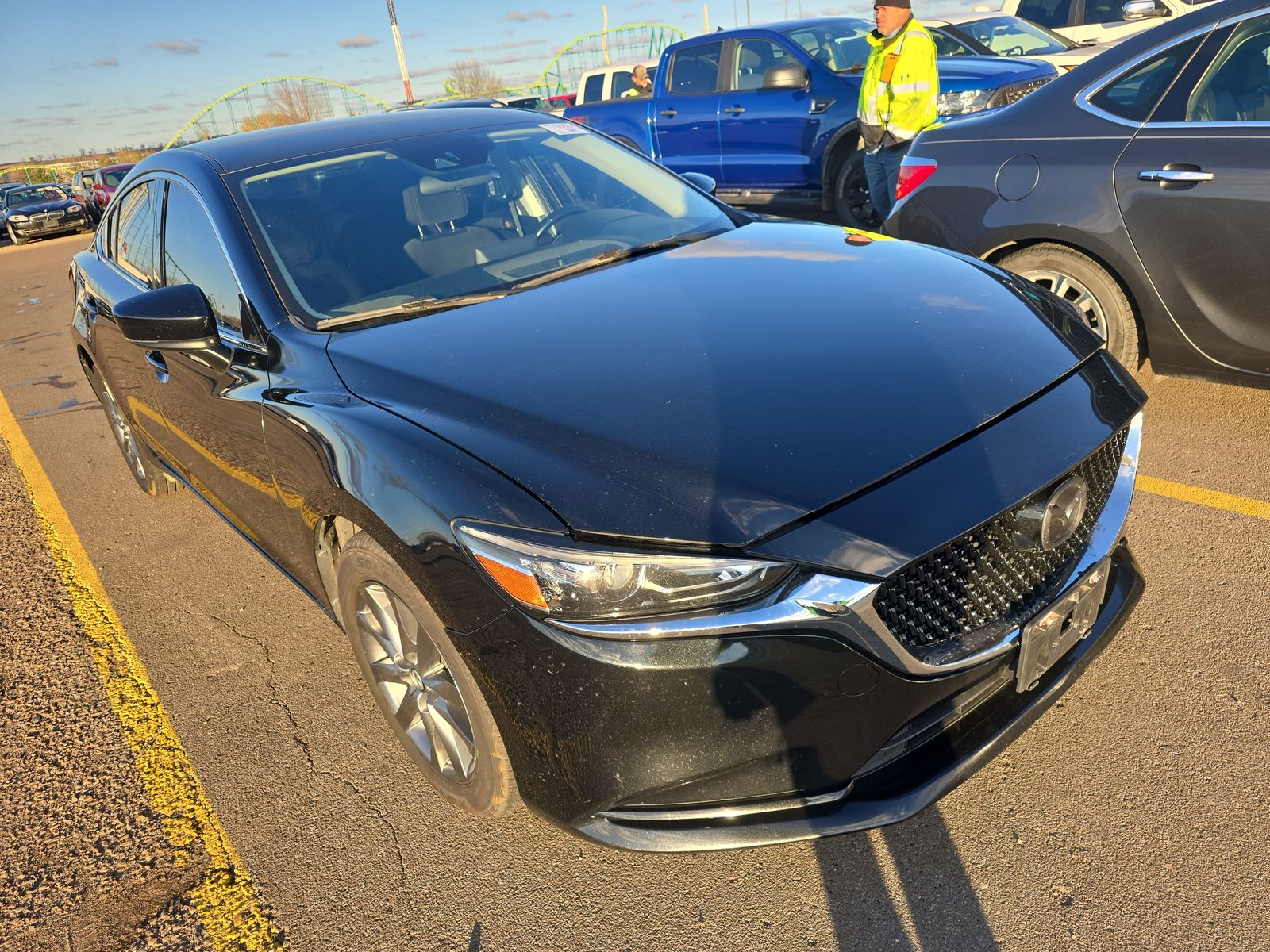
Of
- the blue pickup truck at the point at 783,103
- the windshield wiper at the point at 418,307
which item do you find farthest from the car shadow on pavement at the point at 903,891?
the blue pickup truck at the point at 783,103

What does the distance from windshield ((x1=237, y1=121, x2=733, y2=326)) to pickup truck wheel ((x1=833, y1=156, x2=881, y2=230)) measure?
15.6 ft

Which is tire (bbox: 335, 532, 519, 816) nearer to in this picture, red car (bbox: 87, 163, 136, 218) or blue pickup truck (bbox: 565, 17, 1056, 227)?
blue pickup truck (bbox: 565, 17, 1056, 227)

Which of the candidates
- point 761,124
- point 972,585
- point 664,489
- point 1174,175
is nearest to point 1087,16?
point 761,124

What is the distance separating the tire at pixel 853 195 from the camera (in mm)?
7891

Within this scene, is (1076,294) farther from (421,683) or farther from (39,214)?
(39,214)

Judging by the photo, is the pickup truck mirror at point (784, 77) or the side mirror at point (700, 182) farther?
the pickup truck mirror at point (784, 77)

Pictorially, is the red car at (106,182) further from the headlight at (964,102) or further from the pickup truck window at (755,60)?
the headlight at (964,102)

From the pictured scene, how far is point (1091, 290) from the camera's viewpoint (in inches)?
150

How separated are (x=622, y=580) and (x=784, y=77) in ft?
23.1

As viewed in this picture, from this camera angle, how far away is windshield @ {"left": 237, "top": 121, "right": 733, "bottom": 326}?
2711 mm

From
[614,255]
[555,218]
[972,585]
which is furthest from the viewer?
[555,218]

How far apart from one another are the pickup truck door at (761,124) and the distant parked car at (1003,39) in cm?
146

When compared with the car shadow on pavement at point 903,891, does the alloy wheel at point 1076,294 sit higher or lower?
higher

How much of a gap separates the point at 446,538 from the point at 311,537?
2.60ft
